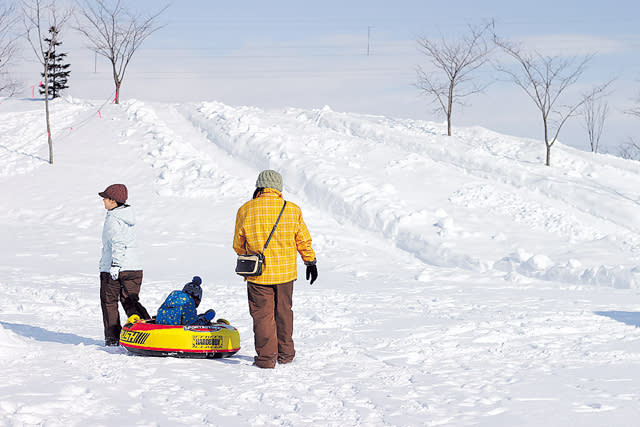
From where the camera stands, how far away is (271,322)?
4.95 m

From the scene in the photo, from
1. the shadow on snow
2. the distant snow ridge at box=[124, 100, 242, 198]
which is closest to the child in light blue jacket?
the shadow on snow

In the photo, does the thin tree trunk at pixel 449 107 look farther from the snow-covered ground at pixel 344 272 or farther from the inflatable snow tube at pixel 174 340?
the inflatable snow tube at pixel 174 340

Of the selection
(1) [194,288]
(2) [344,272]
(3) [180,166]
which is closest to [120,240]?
(1) [194,288]

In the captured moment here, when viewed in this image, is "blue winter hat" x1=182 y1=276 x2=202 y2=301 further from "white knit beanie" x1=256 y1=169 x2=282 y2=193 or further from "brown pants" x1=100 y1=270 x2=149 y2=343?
"white knit beanie" x1=256 y1=169 x2=282 y2=193

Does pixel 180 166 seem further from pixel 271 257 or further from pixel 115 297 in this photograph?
pixel 271 257

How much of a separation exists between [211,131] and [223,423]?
64.1 feet

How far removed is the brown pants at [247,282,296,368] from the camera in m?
4.89

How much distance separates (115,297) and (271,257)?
174cm

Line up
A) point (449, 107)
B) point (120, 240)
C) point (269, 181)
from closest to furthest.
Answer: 1. point (269, 181)
2. point (120, 240)
3. point (449, 107)

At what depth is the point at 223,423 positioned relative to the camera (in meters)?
3.41

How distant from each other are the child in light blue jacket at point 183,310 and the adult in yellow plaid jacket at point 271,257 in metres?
0.74

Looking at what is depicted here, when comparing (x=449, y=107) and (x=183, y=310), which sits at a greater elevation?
(x=449, y=107)

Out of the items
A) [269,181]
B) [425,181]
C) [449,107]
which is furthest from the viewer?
[449,107]

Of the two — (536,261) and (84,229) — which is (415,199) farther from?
(84,229)
